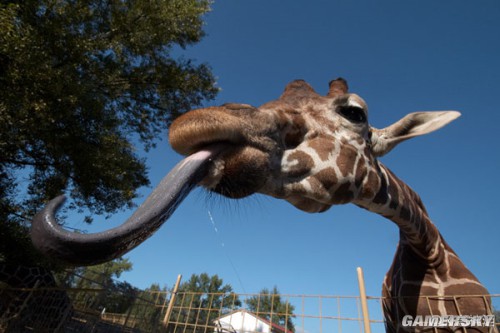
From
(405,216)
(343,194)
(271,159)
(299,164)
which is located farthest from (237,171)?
(405,216)

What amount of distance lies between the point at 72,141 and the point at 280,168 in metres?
7.42

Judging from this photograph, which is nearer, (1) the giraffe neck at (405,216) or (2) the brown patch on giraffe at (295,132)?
(2) the brown patch on giraffe at (295,132)

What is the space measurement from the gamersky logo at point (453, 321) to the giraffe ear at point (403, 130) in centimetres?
190

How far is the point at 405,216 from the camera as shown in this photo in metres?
3.49

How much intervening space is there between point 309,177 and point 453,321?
235 centimetres

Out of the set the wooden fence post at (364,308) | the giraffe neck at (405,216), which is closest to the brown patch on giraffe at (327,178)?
the giraffe neck at (405,216)

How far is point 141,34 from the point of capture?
29.2ft

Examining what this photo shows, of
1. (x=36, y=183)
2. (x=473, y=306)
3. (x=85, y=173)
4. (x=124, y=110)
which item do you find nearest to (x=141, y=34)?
(x=124, y=110)

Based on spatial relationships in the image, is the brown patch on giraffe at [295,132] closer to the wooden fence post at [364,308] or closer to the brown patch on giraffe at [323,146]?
the brown patch on giraffe at [323,146]

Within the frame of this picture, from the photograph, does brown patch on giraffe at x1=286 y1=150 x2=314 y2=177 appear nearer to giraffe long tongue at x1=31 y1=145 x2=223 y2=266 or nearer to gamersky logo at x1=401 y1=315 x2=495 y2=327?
giraffe long tongue at x1=31 y1=145 x2=223 y2=266

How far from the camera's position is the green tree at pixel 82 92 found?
6.28 meters

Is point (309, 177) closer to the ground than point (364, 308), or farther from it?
farther from it

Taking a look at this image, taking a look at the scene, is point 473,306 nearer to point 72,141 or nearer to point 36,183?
point 72,141

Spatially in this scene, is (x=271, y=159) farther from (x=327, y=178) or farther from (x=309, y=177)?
(x=327, y=178)
